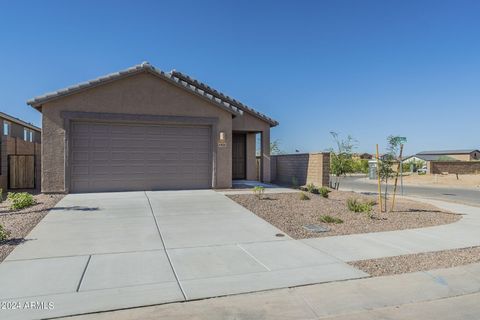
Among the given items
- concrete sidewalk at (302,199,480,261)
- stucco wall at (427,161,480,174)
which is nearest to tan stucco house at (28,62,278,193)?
concrete sidewalk at (302,199,480,261)

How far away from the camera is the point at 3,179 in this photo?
1521 cm

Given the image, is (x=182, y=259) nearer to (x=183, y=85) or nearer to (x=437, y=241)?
(x=437, y=241)

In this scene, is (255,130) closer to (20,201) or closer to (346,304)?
(20,201)

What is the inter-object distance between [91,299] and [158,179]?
9970mm

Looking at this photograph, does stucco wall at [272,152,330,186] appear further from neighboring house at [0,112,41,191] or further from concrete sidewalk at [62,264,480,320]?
neighboring house at [0,112,41,191]

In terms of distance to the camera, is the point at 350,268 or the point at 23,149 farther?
the point at 23,149

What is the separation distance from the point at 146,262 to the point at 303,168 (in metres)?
13.8

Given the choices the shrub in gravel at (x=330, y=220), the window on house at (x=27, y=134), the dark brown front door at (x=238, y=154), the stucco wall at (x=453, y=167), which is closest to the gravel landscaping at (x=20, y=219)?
the shrub in gravel at (x=330, y=220)

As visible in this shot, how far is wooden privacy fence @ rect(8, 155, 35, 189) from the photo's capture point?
51.9 feet

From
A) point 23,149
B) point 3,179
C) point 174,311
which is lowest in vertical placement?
point 174,311

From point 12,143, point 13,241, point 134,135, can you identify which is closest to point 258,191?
point 134,135

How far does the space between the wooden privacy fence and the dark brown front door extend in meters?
9.69

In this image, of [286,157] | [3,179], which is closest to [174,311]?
[3,179]

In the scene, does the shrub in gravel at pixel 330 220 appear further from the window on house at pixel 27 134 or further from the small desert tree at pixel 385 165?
the window on house at pixel 27 134
